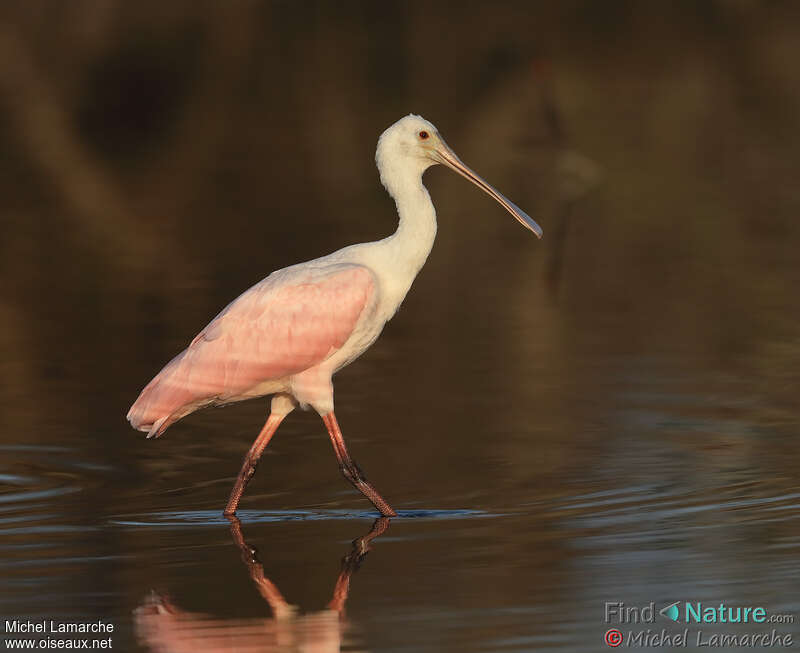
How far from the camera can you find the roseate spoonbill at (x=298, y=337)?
33.3ft

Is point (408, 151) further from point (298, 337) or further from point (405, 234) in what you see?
point (298, 337)

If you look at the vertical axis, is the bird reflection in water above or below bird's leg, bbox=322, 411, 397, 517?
below

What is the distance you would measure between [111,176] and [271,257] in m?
7.07

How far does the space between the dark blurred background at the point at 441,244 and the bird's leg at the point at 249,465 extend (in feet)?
0.63

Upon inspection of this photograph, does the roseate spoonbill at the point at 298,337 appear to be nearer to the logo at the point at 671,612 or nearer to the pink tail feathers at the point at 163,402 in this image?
the pink tail feathers at the point at 163,402

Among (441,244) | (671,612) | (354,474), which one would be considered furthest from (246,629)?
(441,244)

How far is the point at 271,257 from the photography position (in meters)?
19.8

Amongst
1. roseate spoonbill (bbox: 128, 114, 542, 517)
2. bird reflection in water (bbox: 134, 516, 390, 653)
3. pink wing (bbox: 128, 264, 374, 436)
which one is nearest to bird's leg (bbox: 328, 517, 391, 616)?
bird reflection in water (bbox: 134, 516, 390, 653)

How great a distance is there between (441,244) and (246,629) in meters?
12.7

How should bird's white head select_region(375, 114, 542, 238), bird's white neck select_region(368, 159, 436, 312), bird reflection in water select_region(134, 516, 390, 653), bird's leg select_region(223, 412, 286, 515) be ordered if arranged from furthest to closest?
bird's white head select_region(375, 114, 542, 238)
bird's white neck select_region(368, 159, 436, 312)
bird's leg select_region(223, 412, 286, 515)
bird reflection in water select_region(134, 516, 390, 653)

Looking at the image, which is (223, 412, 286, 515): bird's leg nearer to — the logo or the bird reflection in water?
the bird reflection in water

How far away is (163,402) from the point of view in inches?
400

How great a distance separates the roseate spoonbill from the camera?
33.3ft

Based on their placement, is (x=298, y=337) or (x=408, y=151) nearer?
(x=298, y=337)
